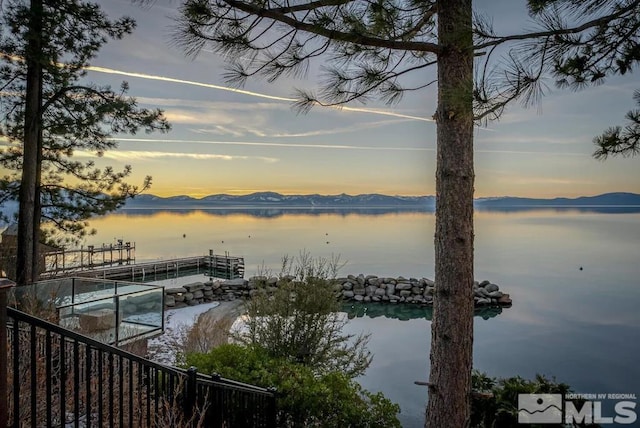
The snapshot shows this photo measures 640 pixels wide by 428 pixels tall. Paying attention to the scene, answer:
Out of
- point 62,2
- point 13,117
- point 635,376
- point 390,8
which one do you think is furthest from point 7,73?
point 635,376

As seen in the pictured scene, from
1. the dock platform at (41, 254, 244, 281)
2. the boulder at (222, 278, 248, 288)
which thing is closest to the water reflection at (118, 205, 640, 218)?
the dock platform at (41, 254, 244, 281)

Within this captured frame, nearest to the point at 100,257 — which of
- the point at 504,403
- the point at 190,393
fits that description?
the point at 190,393

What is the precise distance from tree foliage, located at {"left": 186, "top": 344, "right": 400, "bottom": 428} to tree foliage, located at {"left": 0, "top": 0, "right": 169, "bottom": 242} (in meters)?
5.48

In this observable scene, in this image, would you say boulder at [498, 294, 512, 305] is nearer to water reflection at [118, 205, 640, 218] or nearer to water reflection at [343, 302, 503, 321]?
water reflection at [343, 302, 503, 321]

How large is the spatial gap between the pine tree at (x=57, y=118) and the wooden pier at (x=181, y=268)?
1674 centimetres

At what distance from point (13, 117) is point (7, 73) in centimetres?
92

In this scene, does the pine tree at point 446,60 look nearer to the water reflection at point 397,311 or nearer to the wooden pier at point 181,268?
the water reflection at point 397,311

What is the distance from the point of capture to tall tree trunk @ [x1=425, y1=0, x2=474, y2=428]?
362cm

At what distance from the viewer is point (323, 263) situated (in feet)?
27.1

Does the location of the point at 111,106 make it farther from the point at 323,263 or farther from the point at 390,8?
the point at 390,8

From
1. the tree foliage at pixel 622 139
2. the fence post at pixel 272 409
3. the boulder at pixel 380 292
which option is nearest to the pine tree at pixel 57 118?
the fence post at pixel 272 409

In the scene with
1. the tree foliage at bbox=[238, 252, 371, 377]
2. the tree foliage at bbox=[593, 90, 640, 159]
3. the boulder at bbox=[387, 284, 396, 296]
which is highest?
the tree foliage at bbox=[593, 90, 640, 159]

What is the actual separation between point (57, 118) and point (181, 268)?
22703 mm

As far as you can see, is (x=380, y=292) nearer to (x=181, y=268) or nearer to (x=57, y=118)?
(x=57, y=118)
